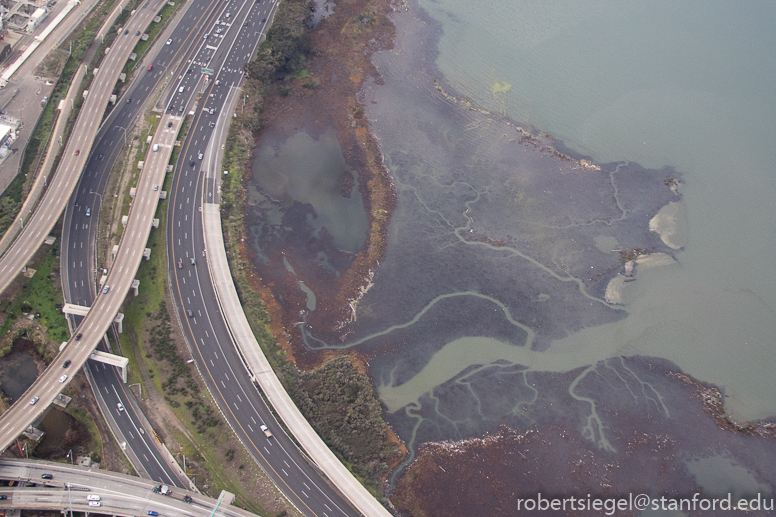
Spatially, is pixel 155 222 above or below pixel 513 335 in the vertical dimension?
above

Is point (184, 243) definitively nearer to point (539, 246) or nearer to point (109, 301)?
point (109, 301)

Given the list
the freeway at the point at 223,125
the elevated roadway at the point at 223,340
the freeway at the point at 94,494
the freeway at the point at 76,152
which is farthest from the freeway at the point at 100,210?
the elevated roadway at the point at 223,340


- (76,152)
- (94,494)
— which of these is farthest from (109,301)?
(76,152)

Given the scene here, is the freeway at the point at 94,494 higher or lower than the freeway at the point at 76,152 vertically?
lower

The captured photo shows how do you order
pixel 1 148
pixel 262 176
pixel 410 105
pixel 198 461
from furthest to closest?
pixel 410 105, pixel 262 176, pixel 1 148, pixel 198 461

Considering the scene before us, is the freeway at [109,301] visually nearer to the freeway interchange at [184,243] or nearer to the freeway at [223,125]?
the freeway interchange at [184,243]

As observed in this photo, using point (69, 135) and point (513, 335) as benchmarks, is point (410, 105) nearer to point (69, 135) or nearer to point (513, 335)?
point (513, 335)

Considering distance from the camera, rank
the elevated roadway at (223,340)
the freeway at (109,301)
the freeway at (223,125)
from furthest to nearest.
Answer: the freeway at (223,125) → the elevated roadway at (223,340) → the freeway at (109,301)

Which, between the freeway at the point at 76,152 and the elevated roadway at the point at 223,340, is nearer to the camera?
the elevated roadway at the point at 223,340

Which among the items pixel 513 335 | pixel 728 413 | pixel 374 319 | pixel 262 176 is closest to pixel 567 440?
pixel 513 335
